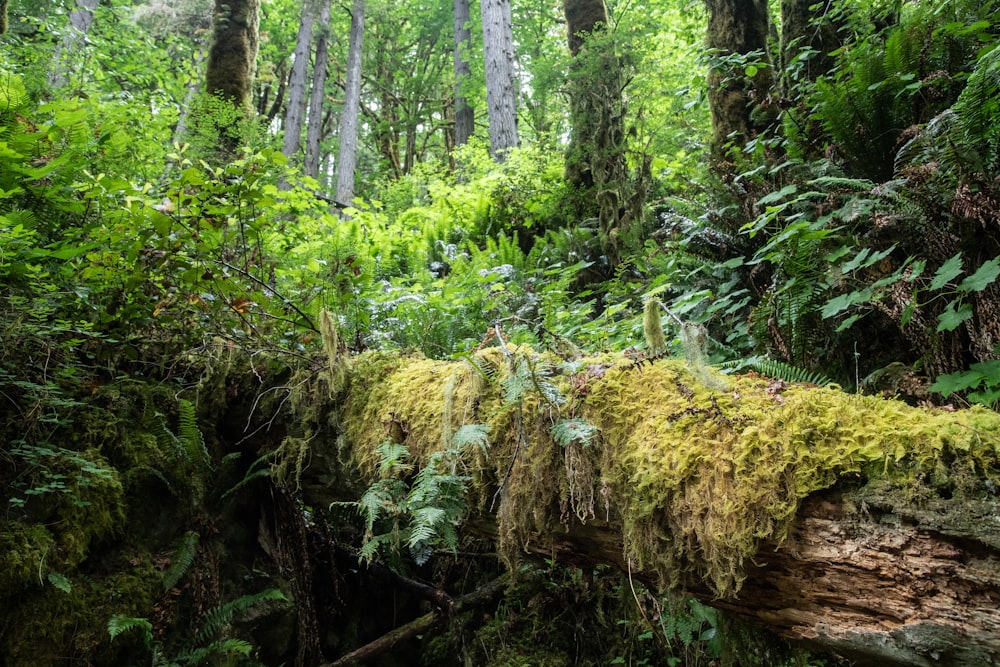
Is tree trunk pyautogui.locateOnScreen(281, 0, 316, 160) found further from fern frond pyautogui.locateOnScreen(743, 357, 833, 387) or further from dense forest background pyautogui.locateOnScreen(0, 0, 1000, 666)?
fern frond pyautogui.locateOnScreen(743, 357, 833, 387)

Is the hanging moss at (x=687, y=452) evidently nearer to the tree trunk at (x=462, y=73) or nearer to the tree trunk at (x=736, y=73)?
the tree trunk at (x=736, y=73)

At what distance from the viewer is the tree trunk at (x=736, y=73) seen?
473cm

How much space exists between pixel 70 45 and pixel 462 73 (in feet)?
33.8

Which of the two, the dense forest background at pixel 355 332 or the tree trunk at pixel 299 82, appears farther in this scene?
the tree trunk at pixel 299 82

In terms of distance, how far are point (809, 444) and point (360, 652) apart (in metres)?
2.89

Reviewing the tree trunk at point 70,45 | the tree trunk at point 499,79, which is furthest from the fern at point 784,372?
the tree trunk at point 499,79

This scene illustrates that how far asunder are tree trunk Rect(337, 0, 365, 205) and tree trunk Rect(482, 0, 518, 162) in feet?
19.0

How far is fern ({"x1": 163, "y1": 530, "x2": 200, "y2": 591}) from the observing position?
267cm

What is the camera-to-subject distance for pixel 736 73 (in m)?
4.91

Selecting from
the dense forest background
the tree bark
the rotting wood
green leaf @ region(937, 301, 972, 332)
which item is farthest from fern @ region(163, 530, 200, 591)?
the tree bark

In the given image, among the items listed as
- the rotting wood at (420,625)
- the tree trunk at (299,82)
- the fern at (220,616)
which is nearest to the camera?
the fern at (220,616)

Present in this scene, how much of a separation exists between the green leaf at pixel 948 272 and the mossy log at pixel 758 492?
0.81m

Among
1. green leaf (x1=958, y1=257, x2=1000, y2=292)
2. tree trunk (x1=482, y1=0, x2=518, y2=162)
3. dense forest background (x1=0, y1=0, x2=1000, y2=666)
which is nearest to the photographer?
green leaf (x1=958, y1=257, x2=1000, y2=292)

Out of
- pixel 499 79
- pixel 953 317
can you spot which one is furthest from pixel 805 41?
pixel 499 79
